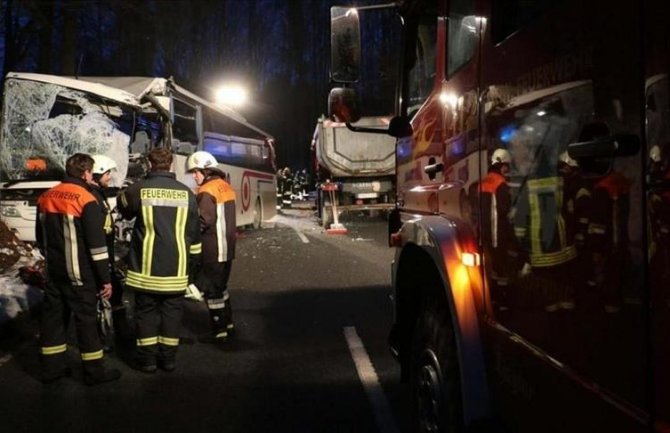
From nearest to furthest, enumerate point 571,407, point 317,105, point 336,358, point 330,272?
point 571,407 → point 336,358 → point 330,272 → point 317,105

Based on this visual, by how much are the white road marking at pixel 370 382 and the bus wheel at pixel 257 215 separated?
1244 cm

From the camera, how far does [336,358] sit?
17.4 feet

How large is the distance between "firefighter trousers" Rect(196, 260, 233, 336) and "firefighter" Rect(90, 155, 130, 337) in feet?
2.49

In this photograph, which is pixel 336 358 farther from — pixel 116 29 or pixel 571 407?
pixel 116 29

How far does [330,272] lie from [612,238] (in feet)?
28.2

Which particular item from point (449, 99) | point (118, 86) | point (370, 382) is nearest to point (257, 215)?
point (118, 86)

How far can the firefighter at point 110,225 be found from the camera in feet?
17.2

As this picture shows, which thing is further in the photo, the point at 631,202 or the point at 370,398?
the point at 370,398

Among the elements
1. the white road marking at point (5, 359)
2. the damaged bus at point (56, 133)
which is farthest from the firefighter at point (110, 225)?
the damaged bus at point (56, 133)

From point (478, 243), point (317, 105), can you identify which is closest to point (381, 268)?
point (478, 243)

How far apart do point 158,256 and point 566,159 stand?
3.79 meters

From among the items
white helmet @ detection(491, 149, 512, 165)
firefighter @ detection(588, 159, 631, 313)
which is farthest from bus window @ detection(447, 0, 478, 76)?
firefighter @ detection(588, 159, 631, 313)

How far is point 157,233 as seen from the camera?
16.1 feet

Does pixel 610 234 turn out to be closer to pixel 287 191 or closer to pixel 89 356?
pixel 89 356
